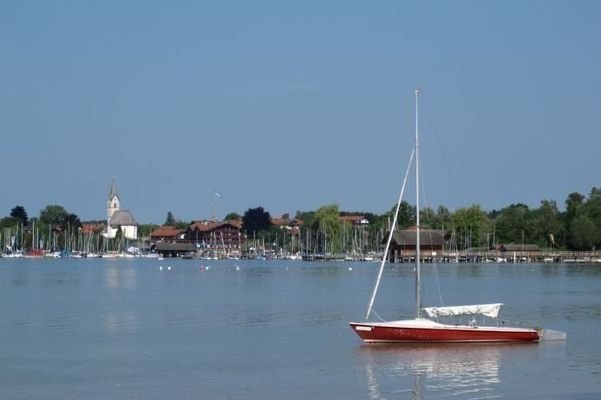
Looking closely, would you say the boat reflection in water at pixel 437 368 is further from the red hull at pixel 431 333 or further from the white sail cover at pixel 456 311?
the white sail cover at pixel 456 311

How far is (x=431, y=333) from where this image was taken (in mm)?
47625

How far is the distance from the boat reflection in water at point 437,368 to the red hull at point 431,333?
29cm

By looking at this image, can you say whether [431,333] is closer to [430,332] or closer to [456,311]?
[430,332]

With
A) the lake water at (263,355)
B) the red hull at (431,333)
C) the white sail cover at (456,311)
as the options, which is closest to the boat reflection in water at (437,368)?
the lake water at (263,355)

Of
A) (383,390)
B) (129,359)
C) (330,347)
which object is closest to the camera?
(383,390)

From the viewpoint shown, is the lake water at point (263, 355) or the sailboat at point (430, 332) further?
the sailboat at point (430, 332)

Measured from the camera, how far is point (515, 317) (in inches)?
2670

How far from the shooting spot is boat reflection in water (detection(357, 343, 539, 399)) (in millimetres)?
37094

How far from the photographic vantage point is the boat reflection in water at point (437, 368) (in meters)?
37.1

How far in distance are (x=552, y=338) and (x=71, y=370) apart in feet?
71.5

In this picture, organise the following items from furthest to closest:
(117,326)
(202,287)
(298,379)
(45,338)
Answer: (202,287) < (117,326) < (45,338) < (298,379)

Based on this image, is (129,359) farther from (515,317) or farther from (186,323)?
(515,317)

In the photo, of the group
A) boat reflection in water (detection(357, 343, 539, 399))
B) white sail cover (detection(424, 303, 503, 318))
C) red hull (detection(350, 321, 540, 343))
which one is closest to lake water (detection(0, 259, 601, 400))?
boat reflection in water (detection(357, 343, 539, 399))

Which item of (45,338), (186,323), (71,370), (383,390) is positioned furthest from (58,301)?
(383,390)
